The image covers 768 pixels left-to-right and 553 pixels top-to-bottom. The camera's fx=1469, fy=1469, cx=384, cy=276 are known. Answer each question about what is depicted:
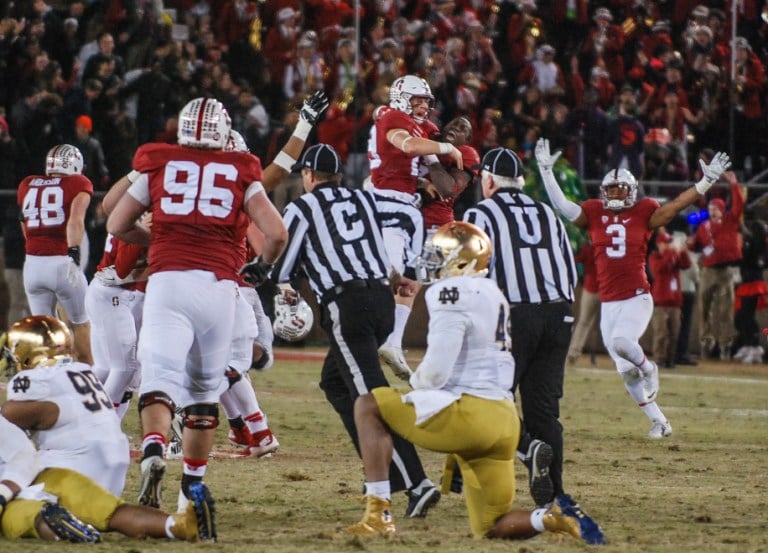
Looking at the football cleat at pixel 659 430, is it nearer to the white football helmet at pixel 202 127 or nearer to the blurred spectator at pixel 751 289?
the white football helmet at pixel 202 127

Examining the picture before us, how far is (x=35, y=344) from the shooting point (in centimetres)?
677

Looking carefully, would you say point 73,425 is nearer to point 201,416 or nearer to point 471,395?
point 201,416

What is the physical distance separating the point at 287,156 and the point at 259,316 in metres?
2.75

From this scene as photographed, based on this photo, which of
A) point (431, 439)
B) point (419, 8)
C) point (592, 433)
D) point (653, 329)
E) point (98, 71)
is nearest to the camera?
point (431, 439)

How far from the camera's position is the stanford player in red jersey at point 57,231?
12352 mm

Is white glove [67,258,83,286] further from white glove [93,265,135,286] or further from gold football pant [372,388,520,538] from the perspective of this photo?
gold football pant [372,388,520,538]

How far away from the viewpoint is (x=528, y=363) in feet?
25.4

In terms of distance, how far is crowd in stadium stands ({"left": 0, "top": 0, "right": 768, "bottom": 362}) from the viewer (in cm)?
1764

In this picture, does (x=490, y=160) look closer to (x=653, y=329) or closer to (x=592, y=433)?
(x=592, y=433)

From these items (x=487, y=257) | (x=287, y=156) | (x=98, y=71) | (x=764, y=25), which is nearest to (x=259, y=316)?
(x=287, y=156)

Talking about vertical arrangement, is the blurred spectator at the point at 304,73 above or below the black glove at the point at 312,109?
above

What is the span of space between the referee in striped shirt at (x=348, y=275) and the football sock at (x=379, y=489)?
515 millimetres

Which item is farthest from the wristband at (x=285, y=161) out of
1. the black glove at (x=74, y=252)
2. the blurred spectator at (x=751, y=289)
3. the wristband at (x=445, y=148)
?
the blurred spectator at (x=751, y=289)

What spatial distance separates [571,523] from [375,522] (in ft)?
3.03
